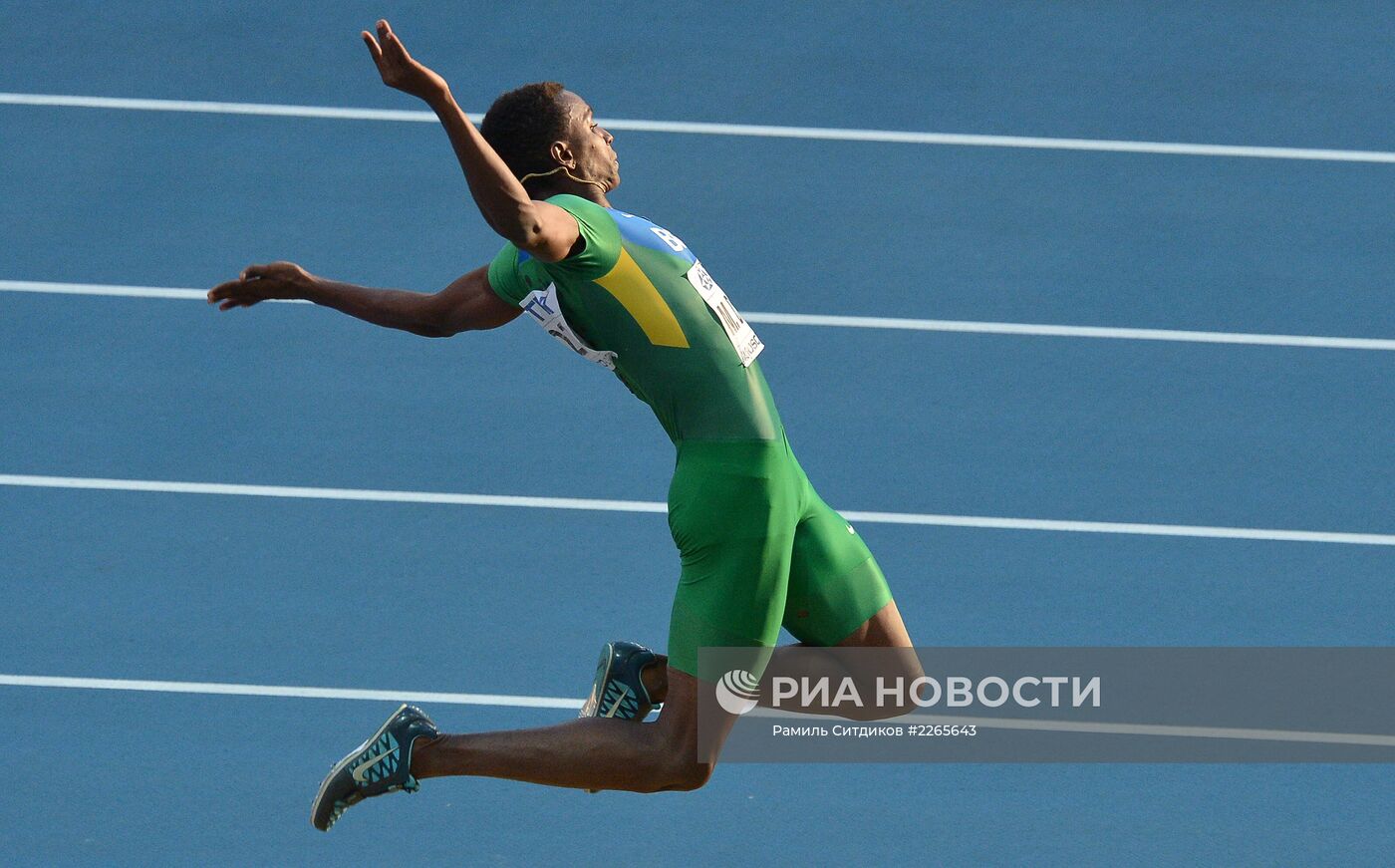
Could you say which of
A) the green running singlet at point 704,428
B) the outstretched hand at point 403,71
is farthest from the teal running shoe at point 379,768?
the outstretched hand at point 403,71

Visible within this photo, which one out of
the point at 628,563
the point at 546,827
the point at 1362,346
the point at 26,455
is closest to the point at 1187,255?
the point at 1362,346

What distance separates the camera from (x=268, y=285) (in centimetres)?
378

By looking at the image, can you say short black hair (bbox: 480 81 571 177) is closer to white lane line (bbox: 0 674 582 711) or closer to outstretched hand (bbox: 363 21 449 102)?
outstretched hand (bbox: 363 21 449 102)

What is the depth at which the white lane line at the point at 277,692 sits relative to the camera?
505 centimetres

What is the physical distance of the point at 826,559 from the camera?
3.75 metres

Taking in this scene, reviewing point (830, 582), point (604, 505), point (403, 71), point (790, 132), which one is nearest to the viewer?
point (403, 71)

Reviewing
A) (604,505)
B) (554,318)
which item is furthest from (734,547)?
(604,505)

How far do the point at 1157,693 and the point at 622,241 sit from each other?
241 cm

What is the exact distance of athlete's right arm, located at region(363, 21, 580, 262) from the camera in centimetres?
302

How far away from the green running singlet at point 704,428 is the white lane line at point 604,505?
2041 millimetres

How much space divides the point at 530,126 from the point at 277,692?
2193mm

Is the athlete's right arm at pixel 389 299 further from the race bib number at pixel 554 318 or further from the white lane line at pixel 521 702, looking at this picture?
the white lane line at pixel 521 702

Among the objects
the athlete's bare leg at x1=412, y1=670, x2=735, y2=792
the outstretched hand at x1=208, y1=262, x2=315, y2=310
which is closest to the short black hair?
the outstretched hand at x1=208, y1=262, x2=315, y2=310

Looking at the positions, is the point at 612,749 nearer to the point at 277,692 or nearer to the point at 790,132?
the point at 277,692
